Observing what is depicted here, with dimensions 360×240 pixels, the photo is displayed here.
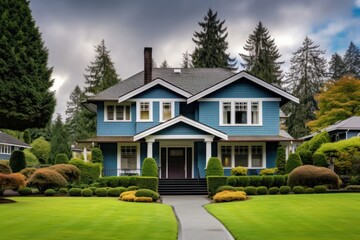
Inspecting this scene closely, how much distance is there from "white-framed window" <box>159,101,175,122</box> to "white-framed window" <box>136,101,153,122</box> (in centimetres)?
87

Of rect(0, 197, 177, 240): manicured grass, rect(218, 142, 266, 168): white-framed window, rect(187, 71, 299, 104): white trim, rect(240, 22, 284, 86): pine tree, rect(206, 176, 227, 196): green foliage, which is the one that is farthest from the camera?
rect(240, 22, 284, 86): pine tree

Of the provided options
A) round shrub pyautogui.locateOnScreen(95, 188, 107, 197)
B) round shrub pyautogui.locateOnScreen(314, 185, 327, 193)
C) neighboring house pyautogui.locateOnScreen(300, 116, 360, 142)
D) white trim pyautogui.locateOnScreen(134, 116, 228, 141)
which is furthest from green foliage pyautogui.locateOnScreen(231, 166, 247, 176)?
neighboring house pyautogui.locateOnScreen(300, 116, 360, 142)

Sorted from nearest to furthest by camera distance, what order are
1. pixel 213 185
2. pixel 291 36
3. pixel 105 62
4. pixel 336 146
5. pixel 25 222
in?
1. pixel 25 222
2. pixel 213 185
3. pixel 336 146
4. pixel 105 62
5. pixel 291 36

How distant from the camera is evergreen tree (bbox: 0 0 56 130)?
2495 centimetres

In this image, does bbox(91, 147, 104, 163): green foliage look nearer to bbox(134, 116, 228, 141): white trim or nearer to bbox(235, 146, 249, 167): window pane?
bbox(134, 116, 228, 141): white trim

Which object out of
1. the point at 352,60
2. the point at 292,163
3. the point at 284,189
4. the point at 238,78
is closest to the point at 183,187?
the point at 284,189

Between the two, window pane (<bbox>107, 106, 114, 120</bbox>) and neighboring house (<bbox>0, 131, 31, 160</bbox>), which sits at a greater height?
window pane (<bbox>107, 106, 114, 120</bbox>)

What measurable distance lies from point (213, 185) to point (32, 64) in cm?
1372

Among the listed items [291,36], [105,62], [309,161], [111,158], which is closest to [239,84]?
[309,161]

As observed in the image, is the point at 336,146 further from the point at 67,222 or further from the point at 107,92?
the point at 67,222

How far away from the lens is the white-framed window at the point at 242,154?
37.8m

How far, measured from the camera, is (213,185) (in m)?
31.6

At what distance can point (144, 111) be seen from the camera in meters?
38.4

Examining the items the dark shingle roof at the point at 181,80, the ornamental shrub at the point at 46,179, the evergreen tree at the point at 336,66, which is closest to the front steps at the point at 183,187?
the ornamental shrub at the point at 46,179
